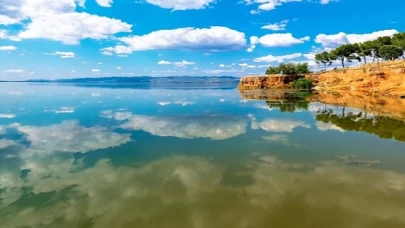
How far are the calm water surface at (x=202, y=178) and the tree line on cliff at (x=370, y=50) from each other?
2934 inches

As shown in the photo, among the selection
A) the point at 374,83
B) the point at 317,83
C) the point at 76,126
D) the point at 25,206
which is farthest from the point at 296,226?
the point at 317,83

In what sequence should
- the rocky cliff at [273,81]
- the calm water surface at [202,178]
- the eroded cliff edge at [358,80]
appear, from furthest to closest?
1. the rocky cliff at [273,81]
2. the eroded cliff edge at [358,80]
3. the calm water surface at [202,178]

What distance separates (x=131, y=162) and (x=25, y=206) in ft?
21.4

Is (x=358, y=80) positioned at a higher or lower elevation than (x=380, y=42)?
lower

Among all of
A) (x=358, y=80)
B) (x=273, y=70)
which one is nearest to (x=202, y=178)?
(x=358, y=80)

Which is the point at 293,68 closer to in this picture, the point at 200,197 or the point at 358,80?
the point at 358,80

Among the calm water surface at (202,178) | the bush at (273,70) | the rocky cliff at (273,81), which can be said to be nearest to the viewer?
the calm water surface at (202,178)

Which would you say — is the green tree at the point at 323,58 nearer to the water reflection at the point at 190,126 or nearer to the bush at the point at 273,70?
the bush at the point at 273,70

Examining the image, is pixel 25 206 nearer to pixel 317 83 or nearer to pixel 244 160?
pixel 244 160

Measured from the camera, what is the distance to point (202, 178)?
15.2m

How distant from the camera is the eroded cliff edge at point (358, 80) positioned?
227 feet

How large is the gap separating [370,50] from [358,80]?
22.5 metres

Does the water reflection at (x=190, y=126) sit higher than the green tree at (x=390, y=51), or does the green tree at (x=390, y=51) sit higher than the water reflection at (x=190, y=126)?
the green tree at (x=390, y=51)

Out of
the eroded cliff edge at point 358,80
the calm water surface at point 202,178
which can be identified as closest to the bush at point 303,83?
the eroded cliff edge at point 358,80
